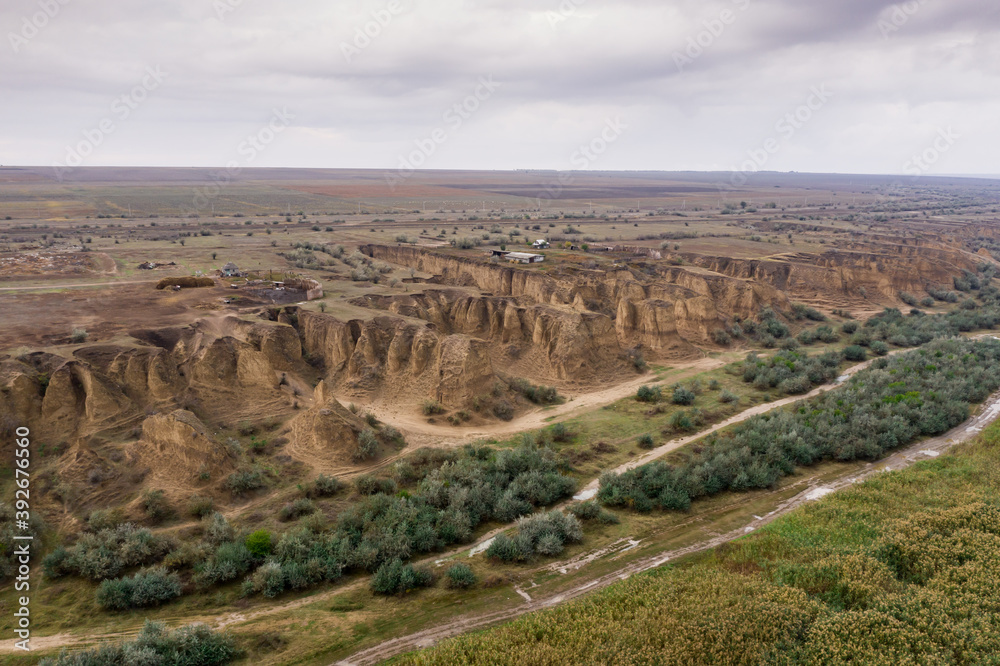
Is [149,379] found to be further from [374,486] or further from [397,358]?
[374,486]

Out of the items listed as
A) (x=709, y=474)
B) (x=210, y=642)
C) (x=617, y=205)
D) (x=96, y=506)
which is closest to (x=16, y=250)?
(x=96, y=506)

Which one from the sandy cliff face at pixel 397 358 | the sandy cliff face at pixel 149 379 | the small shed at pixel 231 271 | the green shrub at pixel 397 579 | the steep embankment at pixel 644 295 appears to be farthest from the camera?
the small shed at pixel 231 271

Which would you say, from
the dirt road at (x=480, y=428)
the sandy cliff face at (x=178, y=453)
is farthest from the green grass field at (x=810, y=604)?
the sandy cliff face at (x=178, y=453)

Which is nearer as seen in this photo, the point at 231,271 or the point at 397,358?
the point at 397,358

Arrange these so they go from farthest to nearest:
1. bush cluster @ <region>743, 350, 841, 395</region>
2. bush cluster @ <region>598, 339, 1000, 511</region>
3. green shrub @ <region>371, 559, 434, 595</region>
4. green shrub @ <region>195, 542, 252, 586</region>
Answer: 1. bush cluster @ <region>743, 350, 841, 395</region>
2. bush cluster @ <region>598, 339, 1000, 511</region>
3. green shrub @ <region>195, 542, 252, 586</region>
4. green shrub @ <region>371, 559, 434, 595</region>

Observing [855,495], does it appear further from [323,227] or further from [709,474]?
[323,227]

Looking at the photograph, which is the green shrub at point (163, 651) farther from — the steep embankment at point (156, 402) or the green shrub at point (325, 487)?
the steep embankment at point (156, 402)

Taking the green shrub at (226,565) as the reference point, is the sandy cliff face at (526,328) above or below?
above

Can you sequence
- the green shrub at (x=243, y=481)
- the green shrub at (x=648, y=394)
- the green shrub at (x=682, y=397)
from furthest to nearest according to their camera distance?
the green shrub at (x=648, y=394)
the green shrub at (x=682, y=397)
the green shrub at (x=243, y=481)

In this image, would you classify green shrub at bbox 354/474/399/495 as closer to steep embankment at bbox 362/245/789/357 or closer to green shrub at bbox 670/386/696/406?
green shrub at bbox 670/386/696/406

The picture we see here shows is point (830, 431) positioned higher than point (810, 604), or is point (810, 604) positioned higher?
point (810, 604)

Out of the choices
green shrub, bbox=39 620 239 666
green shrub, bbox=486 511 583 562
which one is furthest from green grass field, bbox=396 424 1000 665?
green shrub, bbox=39 620 239 666

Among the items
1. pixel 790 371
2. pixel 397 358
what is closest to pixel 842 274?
pixel 790 371
